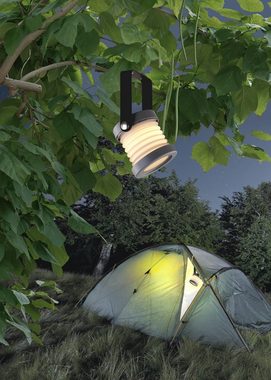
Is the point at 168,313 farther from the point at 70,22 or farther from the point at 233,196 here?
the point at 233,196

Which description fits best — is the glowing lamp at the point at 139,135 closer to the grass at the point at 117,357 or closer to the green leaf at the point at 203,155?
the green leaf at the point at 203,155

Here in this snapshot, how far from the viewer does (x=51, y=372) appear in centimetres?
616

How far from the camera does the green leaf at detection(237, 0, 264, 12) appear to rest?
152 centimetres

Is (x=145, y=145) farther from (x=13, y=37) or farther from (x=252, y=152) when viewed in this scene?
(x=252, y=152)

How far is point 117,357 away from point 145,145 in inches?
239

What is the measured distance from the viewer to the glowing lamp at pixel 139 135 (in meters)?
1.32

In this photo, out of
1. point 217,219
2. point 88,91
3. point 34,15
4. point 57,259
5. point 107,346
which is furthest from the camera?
point 217,219

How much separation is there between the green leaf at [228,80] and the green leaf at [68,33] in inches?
20.6

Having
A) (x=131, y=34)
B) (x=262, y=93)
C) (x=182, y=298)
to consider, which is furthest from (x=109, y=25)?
(x=182, y=298)

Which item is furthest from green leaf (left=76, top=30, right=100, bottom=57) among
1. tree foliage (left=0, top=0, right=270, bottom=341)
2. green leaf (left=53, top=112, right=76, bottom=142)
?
green leaf (left=53, top=112, right=76, bottom=142)

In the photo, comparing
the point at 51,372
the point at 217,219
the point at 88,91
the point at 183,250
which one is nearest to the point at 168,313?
the point at 183,250

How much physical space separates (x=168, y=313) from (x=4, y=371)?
3274 mm

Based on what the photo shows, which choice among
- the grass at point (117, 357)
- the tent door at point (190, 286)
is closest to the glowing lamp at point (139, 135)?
the grass at point (117, 357)

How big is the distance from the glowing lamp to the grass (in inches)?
211
